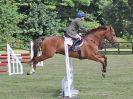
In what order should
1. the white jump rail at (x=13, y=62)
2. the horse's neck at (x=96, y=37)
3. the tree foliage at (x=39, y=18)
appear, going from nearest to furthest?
1. the horse's neck at (x=96, y=37)
2. the white jump rail at (x=13, y=62)
3. the tree foliage at (x=39, y=18)

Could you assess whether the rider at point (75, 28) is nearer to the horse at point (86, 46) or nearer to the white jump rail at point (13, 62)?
the horse at point (86, 46)

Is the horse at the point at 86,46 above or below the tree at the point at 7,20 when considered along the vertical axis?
below

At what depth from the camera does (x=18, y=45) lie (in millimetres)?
60812

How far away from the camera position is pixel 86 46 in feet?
57.4

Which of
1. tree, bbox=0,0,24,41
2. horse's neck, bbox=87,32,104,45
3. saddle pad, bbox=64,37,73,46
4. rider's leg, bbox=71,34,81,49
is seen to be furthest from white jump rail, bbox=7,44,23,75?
tree, bbox=0,0,24,41

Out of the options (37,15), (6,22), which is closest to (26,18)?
(37,15)

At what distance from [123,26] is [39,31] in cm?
1144

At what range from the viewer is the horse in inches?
683

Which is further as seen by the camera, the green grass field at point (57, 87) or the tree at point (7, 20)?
the tree at point (7, 20)

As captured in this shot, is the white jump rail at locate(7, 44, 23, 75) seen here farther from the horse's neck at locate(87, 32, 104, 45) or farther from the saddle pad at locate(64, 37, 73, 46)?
the saddle pad at locate(64, 37, 73, 46)

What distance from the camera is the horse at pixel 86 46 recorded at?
56.9ft

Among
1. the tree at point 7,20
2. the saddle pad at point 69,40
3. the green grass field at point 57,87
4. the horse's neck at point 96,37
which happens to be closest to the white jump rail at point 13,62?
the green grass field at point 57,87

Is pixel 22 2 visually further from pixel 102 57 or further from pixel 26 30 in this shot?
pixel 102 57

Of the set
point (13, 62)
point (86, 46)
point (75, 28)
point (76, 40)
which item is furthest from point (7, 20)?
point (75, 28)
